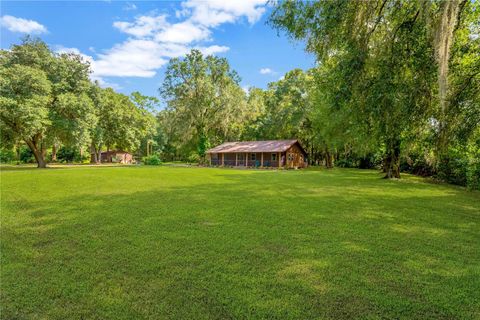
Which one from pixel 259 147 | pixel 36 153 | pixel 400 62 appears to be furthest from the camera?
pixel 259 147

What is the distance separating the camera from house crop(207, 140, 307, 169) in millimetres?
29797

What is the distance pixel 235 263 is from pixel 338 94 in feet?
14.3

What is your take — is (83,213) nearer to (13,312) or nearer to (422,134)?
(13,312)

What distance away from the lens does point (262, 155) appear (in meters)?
31.1

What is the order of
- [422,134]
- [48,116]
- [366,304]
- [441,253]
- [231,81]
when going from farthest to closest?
[231,81], [48,116], [422,134], [441,253], [366,304]

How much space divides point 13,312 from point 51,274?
723 millimetres

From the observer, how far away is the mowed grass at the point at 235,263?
248 cm

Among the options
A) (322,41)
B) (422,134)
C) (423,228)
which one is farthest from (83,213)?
(422,134)

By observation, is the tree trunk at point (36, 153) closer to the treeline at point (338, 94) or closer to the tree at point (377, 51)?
the treeline at point (338, 94)

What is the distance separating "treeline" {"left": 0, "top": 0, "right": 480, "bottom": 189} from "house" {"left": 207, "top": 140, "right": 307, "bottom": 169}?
2932mm

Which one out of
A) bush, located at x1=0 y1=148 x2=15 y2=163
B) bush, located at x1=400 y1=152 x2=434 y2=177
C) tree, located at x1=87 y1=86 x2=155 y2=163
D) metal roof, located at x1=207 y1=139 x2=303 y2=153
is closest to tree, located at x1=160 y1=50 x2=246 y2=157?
metal roof, located at x1=207 y1=139 x2=303 y2=153

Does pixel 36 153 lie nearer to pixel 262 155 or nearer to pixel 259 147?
pixel 259 147

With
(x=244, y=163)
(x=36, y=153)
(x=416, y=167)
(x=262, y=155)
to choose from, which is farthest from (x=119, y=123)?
(x=416, y=167)

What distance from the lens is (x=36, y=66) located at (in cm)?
2362
